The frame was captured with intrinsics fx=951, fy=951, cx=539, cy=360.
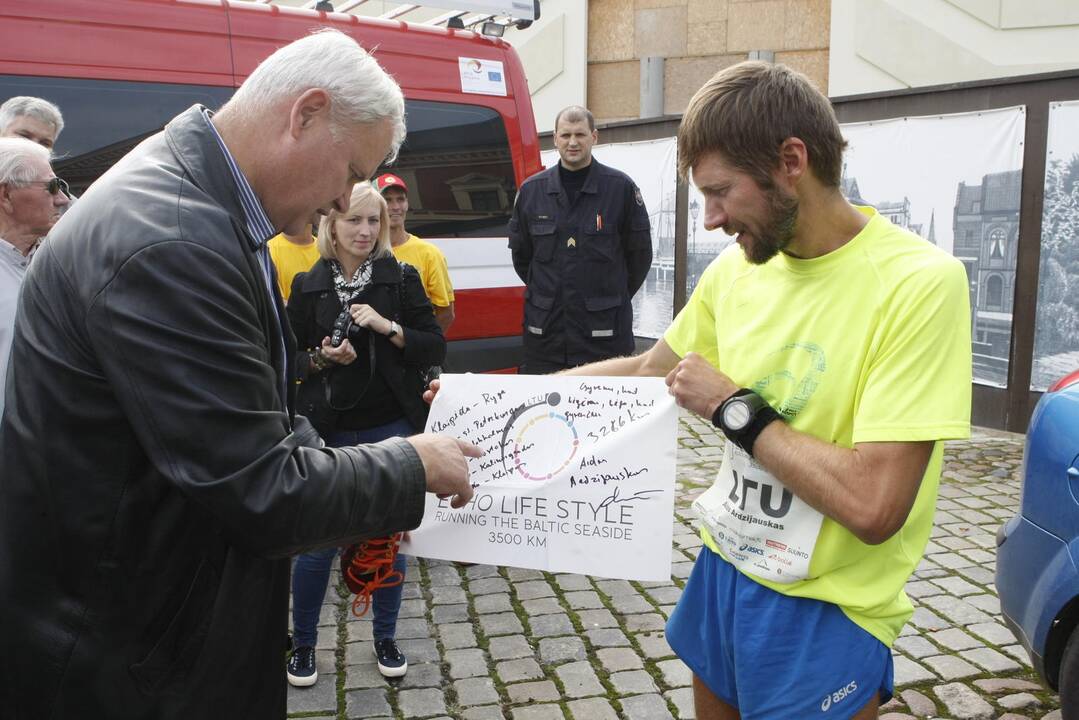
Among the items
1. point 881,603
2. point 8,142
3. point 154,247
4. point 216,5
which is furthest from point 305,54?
point 216,5

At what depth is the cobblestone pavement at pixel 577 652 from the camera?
3.41 m

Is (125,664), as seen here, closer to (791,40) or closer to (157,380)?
(157,380)

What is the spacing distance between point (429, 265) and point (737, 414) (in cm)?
316

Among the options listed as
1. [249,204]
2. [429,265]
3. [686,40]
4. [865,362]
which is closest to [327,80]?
[249,204]

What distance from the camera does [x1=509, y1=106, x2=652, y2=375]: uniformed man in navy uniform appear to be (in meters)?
5.39

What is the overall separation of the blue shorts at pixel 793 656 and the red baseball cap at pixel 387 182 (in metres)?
3.48

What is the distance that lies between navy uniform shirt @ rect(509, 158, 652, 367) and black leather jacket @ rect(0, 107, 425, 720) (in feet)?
12.5

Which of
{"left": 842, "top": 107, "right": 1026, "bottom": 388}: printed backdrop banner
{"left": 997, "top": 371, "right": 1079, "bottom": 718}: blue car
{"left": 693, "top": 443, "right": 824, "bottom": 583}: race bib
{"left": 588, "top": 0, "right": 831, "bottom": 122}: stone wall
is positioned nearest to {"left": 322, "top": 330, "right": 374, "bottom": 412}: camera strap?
{"left": 693, "top": 443, "right": 824, "bottom": 583}: race bib

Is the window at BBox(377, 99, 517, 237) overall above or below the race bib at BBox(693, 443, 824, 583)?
above

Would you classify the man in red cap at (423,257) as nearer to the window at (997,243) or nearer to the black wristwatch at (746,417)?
the black wristwatch at (746,417)

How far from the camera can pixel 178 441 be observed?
4.57ft

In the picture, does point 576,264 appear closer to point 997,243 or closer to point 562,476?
point 562,476

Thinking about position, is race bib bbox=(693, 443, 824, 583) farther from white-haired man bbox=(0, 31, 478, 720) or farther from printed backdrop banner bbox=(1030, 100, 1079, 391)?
printed backdrop banner bbox=(1030, 100, 1079, 391)

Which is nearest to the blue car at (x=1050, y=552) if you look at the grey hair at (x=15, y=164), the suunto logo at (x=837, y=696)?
the suunto logo at (x=837, y=696)
